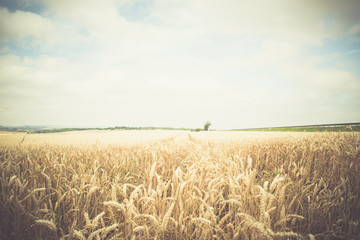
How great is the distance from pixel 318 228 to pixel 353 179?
179 centimetres

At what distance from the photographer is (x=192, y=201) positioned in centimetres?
150

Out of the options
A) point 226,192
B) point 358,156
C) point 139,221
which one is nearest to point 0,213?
point 139,221

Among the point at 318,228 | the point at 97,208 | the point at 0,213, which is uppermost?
the point at 0,213

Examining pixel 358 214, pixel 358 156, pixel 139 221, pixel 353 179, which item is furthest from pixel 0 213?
pixel 358 156

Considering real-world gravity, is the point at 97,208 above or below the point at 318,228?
above

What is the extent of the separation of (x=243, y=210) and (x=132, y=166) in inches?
91.2

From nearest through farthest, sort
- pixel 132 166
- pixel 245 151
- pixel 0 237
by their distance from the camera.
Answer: pixel 0 237, pixel 132 166, pixel 245 151

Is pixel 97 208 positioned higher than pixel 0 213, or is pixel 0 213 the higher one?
pixel 0 213

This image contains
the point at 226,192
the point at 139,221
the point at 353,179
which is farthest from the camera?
the point at 353,179

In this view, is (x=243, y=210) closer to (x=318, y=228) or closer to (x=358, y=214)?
(x=318, y=228)

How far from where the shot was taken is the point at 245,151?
4578 mm

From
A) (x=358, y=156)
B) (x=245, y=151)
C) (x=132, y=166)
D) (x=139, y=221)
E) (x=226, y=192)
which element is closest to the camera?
(x=139, y=221)

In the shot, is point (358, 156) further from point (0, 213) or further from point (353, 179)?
point (0, 213)

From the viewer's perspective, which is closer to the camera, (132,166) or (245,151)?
(132,166)
